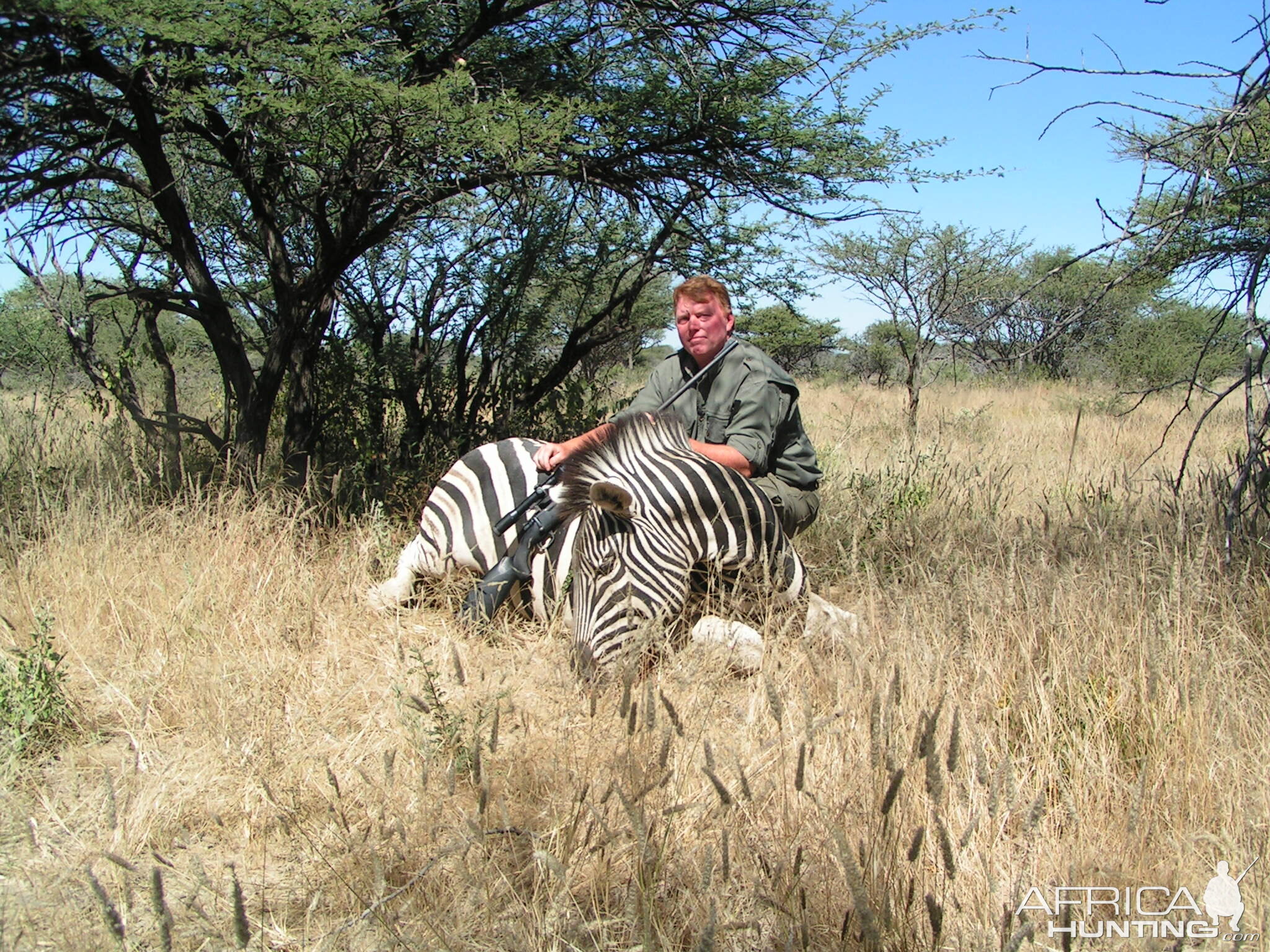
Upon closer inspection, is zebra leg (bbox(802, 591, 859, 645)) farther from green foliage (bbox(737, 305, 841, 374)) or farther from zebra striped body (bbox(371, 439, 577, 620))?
green foliage (bbox(737, 305, 841, 374))

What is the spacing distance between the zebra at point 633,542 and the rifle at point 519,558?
0.06 metres

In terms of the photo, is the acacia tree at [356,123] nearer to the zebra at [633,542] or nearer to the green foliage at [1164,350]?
the zebra at [633,542]

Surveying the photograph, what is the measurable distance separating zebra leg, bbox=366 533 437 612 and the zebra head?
1.06 m

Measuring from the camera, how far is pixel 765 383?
3.86 metres

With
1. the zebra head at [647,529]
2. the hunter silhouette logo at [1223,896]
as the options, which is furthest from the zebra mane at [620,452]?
the hunter silhouette logo at [1223,896]

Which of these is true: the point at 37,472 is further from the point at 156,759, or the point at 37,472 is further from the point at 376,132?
the point at 156,759

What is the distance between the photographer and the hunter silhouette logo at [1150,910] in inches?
73.1

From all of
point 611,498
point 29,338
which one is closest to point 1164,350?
point 611,498

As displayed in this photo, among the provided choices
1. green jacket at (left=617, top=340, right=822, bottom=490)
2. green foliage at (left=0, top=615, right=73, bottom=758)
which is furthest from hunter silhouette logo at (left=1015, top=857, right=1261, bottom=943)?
green foliage at (left=0, top=615, right=73, bottom=758)

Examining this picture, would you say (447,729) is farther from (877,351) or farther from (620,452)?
(877,351)

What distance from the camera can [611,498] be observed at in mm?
2854

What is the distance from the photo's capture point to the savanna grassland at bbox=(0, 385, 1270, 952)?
1.94m

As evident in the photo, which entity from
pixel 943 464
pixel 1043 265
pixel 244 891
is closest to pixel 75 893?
pixel 244 891

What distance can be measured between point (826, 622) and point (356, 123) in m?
3.20
